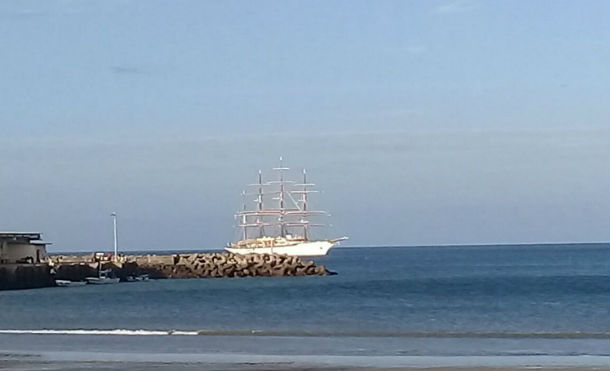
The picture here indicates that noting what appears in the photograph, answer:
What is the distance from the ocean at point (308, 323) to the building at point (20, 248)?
391 cm

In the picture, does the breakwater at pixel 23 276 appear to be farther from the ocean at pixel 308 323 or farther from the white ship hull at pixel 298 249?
the white ship hull at pixel 298 249

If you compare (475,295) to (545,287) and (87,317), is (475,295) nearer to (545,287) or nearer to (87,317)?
(545,287)

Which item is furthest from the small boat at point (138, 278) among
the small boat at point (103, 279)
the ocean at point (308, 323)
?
the ocean at point (308, 323)

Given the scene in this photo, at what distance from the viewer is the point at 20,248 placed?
82000 mm

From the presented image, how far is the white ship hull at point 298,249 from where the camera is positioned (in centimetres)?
13612

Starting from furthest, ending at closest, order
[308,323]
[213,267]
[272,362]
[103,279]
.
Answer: [213,267], [103,279], [308,323], [272,362]

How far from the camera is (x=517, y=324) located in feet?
147

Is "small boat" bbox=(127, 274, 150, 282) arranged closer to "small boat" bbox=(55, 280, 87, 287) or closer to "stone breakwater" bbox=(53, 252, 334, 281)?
"stone breakwater" bbox=(53, 252, 334, 281)

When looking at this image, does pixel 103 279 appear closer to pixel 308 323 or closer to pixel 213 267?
pixel 213 267

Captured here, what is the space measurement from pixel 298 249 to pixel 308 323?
98.3 meters

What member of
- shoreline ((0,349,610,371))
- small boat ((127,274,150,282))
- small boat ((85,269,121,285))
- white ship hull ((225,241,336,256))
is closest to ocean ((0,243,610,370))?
shoreline ((0,349,610,371))

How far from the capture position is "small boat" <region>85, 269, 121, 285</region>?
89.7 m

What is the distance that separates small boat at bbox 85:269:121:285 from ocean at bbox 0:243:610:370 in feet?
8.83

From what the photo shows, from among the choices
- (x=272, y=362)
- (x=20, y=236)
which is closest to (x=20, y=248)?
(x=20, y=236)
